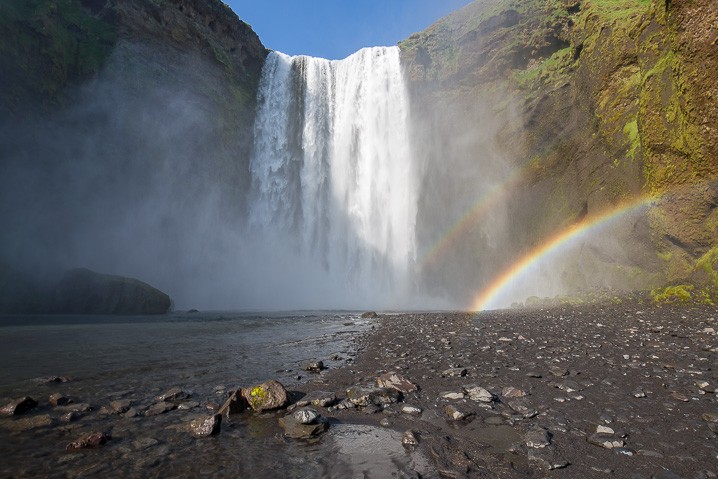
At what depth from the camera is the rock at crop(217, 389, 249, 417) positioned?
396 centimetres

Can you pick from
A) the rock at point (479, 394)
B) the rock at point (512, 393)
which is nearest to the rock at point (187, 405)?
the rock at point (479, 394)

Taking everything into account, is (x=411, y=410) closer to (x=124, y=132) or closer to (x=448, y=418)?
(x=448, y=418)

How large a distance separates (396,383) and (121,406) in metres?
3.38

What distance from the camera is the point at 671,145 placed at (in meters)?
15.7

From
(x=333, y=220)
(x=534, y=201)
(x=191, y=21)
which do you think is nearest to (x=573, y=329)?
(x=534, y=201)

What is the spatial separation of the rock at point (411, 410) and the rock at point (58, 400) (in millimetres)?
4070

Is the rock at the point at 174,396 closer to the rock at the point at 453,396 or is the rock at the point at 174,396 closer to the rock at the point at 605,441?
the rock at the point at 453,396

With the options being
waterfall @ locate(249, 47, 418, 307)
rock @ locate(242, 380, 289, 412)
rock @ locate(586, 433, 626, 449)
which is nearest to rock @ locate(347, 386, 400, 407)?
rock @ locate(242, 380, 289, 412)

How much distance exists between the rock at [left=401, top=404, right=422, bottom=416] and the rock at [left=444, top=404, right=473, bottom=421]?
1.02 feet

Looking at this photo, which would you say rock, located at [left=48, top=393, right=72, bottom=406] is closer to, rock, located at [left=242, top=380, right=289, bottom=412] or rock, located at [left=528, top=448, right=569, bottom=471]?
rock, located at [left=242, top=380, right=289, bottom=412]

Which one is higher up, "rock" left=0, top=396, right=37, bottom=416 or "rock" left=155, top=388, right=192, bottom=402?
"rock" left=155, top=388, right=192, bottom=402

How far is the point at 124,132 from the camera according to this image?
108 feet

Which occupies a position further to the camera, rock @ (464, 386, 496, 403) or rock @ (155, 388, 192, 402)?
rock @ (155, 388, 192, 402)

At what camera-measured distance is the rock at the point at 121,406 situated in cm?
413
